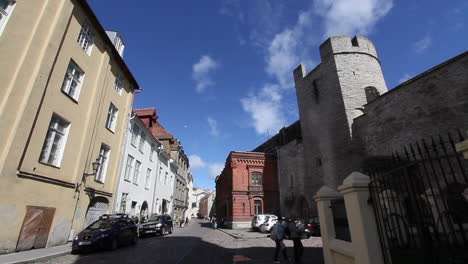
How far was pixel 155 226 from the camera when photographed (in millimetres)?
17109

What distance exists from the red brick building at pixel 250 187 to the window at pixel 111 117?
601 inches

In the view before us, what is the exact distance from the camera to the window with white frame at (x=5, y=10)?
9258 mm

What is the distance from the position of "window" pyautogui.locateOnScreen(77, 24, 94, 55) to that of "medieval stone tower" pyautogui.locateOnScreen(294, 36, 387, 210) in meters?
18.8

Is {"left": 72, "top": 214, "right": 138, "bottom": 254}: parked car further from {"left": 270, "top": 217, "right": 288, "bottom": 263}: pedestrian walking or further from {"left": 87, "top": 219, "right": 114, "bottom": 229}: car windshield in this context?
{"left": 270, "top": 217, "right": 288, "bottom": 263}: pedestrian walking

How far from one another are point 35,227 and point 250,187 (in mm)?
21293

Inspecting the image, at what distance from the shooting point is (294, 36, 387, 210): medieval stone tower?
19.3m

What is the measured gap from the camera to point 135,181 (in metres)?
19.9

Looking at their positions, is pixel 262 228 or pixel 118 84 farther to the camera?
pixel 262 228

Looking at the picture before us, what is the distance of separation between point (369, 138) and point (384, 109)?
227 cm

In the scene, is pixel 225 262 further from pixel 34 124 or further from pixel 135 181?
pixel 135 181

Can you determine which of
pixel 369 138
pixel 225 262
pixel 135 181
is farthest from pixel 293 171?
pixel 225 262

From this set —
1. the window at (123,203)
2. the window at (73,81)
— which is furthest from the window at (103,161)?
the window at (73,81)

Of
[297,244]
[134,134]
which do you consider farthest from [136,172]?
[297,244]

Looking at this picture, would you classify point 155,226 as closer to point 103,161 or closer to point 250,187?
point 103,161
